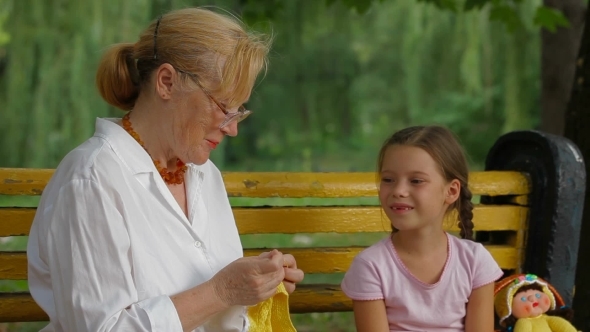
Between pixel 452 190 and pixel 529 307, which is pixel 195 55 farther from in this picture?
pixel 529 307

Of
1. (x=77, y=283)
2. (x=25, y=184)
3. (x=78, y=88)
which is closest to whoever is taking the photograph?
(x=77, y=283)

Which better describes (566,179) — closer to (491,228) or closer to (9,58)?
(491,228)

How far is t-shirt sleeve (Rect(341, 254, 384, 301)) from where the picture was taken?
2529mm

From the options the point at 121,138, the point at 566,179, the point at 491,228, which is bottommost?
the point at 491,228

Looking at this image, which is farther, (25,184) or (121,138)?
(25,184)

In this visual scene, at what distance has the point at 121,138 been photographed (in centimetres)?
214

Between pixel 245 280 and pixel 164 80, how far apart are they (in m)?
0.56

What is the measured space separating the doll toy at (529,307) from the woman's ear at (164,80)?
1254 mm

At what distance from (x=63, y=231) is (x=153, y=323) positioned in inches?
11.6

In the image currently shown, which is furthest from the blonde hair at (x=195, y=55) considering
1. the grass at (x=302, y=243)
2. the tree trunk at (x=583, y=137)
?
the tree trunk at (x=583, y=137)

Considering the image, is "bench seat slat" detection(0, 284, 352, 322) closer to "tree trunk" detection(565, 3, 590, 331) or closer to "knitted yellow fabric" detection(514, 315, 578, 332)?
"knitted yellow fabric" detection(514, 315, 578, 332)

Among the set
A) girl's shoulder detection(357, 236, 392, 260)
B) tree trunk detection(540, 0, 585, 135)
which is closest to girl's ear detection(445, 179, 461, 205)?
girl's shoulder detection(357, 236, 392, 260)

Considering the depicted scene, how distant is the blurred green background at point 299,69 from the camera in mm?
5895

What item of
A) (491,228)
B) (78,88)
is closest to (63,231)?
(491,228)
